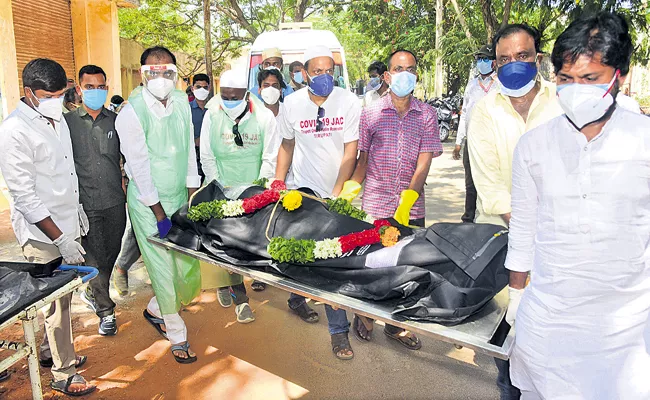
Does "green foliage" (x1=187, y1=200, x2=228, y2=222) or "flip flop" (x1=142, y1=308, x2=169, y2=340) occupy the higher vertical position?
"green foliage" (x1=187, y1=200, x2=228, y2=222)

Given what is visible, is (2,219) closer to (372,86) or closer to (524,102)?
(372,86)

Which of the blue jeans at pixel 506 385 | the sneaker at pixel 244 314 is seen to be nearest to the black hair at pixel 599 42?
the blue jeans at pixel 506 385

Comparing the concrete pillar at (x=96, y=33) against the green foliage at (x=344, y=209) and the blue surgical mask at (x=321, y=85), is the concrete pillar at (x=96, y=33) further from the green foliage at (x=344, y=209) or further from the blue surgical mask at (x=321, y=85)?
the green foliage at (x=344, y=209)

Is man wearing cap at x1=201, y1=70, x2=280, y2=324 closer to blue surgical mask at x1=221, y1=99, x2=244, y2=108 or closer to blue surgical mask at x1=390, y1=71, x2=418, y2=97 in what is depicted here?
blue surgical mask at x1=221, y1=99, x2=244, y2=108

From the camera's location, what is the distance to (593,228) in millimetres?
1718

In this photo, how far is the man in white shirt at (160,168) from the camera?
343cm

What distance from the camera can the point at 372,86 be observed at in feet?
26.5

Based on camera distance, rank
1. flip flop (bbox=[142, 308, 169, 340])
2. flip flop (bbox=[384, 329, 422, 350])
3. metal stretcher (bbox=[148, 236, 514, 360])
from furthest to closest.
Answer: flip flop (bbox=[142, 308, 169, 340]) → flip flop (bbox=[384, 329, 422, 350]) → metal stretcher (bbox=[148, 236, 514, 360])

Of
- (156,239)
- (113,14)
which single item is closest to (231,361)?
(156,239)

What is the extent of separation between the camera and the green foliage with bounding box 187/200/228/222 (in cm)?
320

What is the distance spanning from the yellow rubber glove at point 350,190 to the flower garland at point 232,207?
472mm

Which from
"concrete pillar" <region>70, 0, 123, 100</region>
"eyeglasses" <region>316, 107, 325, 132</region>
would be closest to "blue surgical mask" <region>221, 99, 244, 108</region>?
"eyeglasses" <region>316, 107, 325, 132</region>

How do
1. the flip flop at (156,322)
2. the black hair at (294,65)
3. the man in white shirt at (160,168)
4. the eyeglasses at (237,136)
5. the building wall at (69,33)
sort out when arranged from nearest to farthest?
the man in white shirt at (160,168)
the flip flop at (156,322)
the eyeglasses at (237,136)
the black hair at (294,65)
the building wall at (69,33)

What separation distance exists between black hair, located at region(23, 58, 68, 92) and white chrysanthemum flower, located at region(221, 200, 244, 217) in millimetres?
1307
